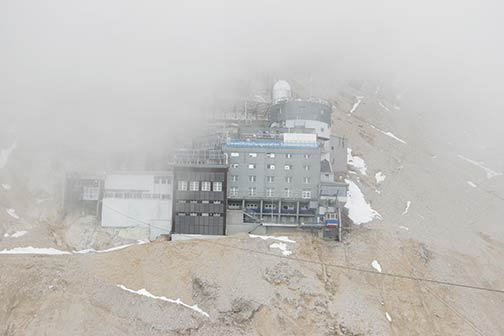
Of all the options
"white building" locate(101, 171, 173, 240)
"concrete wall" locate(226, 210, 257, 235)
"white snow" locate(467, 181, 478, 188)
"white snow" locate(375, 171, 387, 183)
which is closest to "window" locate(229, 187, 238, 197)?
"concrete wall" locate(226, 210, 257, 235)

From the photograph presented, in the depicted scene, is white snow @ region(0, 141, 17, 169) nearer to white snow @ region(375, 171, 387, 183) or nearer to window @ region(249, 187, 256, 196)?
window @ region(249, 187, 256, 196)

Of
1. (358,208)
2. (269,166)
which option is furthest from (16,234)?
(358,208)

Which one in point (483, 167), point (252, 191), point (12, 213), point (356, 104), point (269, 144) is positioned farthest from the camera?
point (356, 104)

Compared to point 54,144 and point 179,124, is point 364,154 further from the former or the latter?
point 54,144

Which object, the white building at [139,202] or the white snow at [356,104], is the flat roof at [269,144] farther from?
the white snow at [356,104]

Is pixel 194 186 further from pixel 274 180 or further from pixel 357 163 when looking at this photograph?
pixel 357 163
